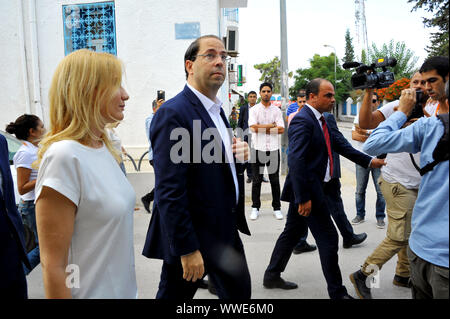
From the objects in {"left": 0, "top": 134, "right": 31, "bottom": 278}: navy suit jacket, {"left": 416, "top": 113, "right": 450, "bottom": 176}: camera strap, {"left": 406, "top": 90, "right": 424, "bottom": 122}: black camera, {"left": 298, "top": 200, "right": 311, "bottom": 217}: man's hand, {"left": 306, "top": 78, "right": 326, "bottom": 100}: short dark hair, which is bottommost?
{"left": 298, "top": 200, "right": 311, "bottom": 217}: man's hand

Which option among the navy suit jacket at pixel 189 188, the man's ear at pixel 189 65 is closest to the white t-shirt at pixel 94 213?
the navy suit jacket at pixel 189 188

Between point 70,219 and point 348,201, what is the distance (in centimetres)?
642

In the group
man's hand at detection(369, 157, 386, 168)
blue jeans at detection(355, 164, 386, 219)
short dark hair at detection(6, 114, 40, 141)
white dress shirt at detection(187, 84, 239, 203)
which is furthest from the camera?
blue jeans at detection(355, 164, 386, 219)

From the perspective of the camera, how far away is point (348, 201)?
23.5 feet

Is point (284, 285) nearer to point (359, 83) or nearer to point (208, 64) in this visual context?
point (359, 83)

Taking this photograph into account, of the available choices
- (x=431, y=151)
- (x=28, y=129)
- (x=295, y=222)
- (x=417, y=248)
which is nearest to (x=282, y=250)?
(x=295, y=222)

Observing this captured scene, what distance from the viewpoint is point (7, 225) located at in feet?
6.84

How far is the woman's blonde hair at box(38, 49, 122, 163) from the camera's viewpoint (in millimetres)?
1573

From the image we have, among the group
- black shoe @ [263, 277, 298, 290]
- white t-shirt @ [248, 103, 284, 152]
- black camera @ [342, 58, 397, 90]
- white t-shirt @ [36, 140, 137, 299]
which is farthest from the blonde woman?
white t-shirt @ [248, 103, 284, 152]

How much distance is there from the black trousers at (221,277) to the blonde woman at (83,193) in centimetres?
50

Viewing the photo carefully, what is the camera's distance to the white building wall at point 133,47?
10164 mm

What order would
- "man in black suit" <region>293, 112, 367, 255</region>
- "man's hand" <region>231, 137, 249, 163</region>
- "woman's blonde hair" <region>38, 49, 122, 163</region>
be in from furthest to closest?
1. "man in black suit" <region>293, 112, 367, 255</region>
2. "man's hand" <region>231, 137, 249, 163</region>
3. "woman's blonde hair" <region>38, 49, 122, 163</region>

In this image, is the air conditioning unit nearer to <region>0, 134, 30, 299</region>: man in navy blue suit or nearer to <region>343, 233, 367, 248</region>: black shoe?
<region>343, 233, 367, 248</region>: black shoe

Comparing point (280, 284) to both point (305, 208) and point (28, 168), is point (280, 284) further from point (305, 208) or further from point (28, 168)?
point (28, 168)
